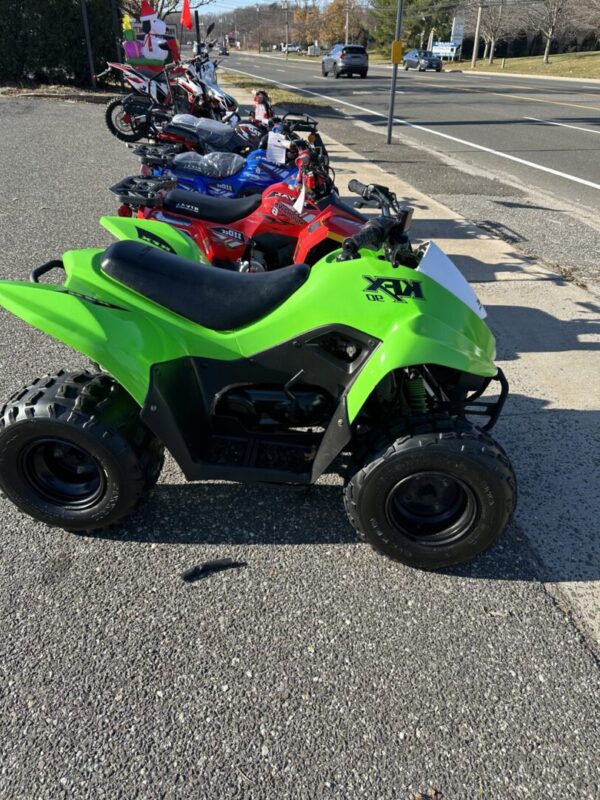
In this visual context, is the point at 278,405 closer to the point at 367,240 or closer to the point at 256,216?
the point at 367,240

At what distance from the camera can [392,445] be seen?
234cm

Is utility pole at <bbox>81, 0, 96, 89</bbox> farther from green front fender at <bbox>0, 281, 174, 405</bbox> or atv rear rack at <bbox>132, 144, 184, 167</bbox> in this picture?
green front fender at <bbox>0, 281, 174, 405</bbox>

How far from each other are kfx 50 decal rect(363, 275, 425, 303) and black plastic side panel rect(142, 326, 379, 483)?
0.16m

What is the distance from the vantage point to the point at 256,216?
470 cm

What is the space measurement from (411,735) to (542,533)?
1.18 metres

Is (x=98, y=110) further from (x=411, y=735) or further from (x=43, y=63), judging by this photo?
(x=411, y=735)

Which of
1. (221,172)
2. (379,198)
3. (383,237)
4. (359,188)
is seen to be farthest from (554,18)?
(383,237)

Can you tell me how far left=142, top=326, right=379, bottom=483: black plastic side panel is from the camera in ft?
7.75

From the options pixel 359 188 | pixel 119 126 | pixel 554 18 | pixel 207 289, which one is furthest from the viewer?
pixel 554 18

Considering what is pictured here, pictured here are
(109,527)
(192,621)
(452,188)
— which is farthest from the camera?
(452,188)

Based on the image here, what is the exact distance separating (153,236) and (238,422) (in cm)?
118

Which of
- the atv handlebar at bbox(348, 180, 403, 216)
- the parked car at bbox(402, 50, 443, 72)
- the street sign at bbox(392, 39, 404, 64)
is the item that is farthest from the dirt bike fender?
the parked car at bbox(402, 50, 443, 72)

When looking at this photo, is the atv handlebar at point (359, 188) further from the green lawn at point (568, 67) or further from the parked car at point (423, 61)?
the parked car at point (423, 61)

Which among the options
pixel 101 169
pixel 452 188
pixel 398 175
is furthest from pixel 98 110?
pixel 452 188
